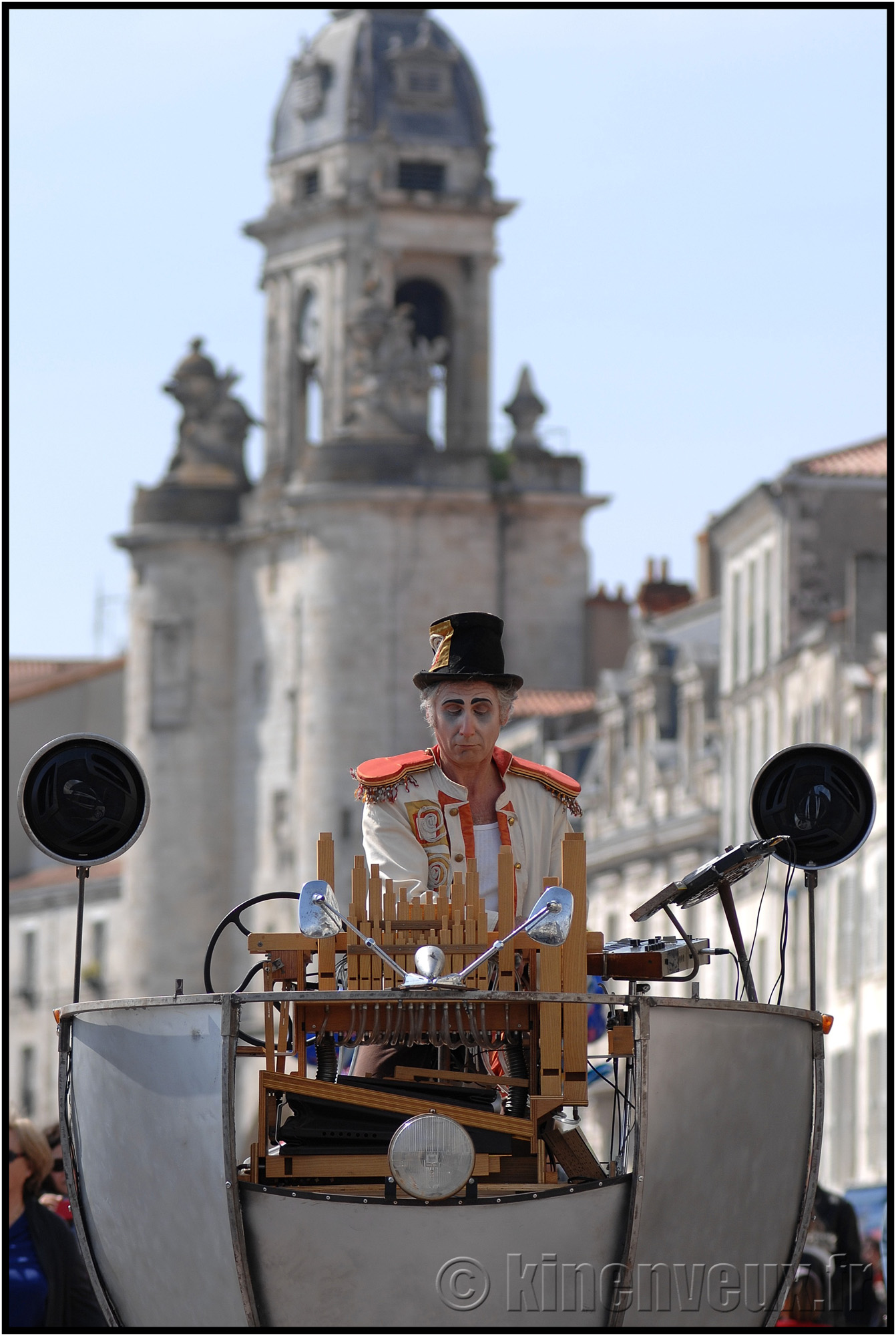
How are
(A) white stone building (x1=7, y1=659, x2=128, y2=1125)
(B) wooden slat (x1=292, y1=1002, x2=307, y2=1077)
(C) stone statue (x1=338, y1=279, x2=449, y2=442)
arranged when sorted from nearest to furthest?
(B) wooden slat (x1=292, y1=1002, x2=307, y2=1077) → (C) stone statue (x1=338, y1=279, x2=449, y2=442) → (A) white stone building (x1=7, y1=659, x2=128, y2=1125)

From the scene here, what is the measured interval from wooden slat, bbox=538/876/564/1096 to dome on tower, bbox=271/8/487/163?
85595mm

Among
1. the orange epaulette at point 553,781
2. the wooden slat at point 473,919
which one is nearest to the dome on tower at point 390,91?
the orange epaulette at point 553,781

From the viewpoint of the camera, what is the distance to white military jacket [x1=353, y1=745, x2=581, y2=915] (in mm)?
10602

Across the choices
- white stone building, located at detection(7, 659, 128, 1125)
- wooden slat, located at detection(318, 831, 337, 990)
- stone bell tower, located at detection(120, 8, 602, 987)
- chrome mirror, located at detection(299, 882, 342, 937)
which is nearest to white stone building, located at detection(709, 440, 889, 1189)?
stone bell tower, located at detection(120, 8, 602, 987)

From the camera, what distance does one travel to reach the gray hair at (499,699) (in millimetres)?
10602

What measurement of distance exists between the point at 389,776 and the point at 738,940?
1.31 m

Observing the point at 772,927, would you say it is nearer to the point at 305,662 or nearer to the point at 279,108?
the point at 305,662

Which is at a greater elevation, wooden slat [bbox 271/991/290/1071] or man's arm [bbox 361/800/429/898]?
man's arm [bbox 361/800/429/898]

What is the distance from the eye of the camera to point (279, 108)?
97500 millimetres

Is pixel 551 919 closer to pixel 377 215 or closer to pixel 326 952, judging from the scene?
pixel 326 952

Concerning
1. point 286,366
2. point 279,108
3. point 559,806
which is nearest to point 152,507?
point 286,366

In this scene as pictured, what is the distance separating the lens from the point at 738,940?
32.6 feet

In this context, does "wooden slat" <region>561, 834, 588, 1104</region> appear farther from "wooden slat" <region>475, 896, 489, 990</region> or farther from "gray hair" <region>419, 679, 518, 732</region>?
"gray hair" <region>419, 679, 518, 732</region>

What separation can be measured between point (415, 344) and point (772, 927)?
1774 inches
